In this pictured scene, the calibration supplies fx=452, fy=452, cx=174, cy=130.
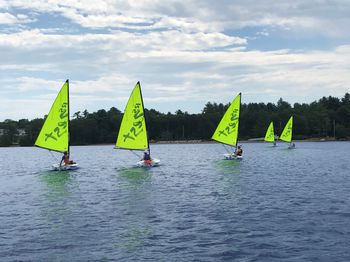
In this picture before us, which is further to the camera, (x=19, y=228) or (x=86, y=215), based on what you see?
(x=86, y=215)

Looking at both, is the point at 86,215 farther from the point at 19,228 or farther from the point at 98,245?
the point at 98,245

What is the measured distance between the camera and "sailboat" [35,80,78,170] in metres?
48.2

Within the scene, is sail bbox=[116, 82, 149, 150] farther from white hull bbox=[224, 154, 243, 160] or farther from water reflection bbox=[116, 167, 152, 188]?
white hull bbox=[224, 154, 243, 160]

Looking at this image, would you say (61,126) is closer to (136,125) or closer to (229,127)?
(136,125)

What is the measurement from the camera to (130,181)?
41969 mm

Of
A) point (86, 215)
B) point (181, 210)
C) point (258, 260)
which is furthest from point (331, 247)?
point (86, 215)

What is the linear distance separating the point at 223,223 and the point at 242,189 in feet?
41.0

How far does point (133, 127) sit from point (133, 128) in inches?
4.5

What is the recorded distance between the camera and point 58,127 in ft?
160

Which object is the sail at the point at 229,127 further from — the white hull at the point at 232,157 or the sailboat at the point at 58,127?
the sailboat at the point at 58,127

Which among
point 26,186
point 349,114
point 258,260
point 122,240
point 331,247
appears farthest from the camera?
point 349,114

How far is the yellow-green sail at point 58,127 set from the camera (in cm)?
4816

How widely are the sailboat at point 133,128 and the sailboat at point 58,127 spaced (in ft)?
19.3

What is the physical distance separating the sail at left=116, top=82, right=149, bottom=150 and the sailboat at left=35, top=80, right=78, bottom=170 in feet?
19.6
